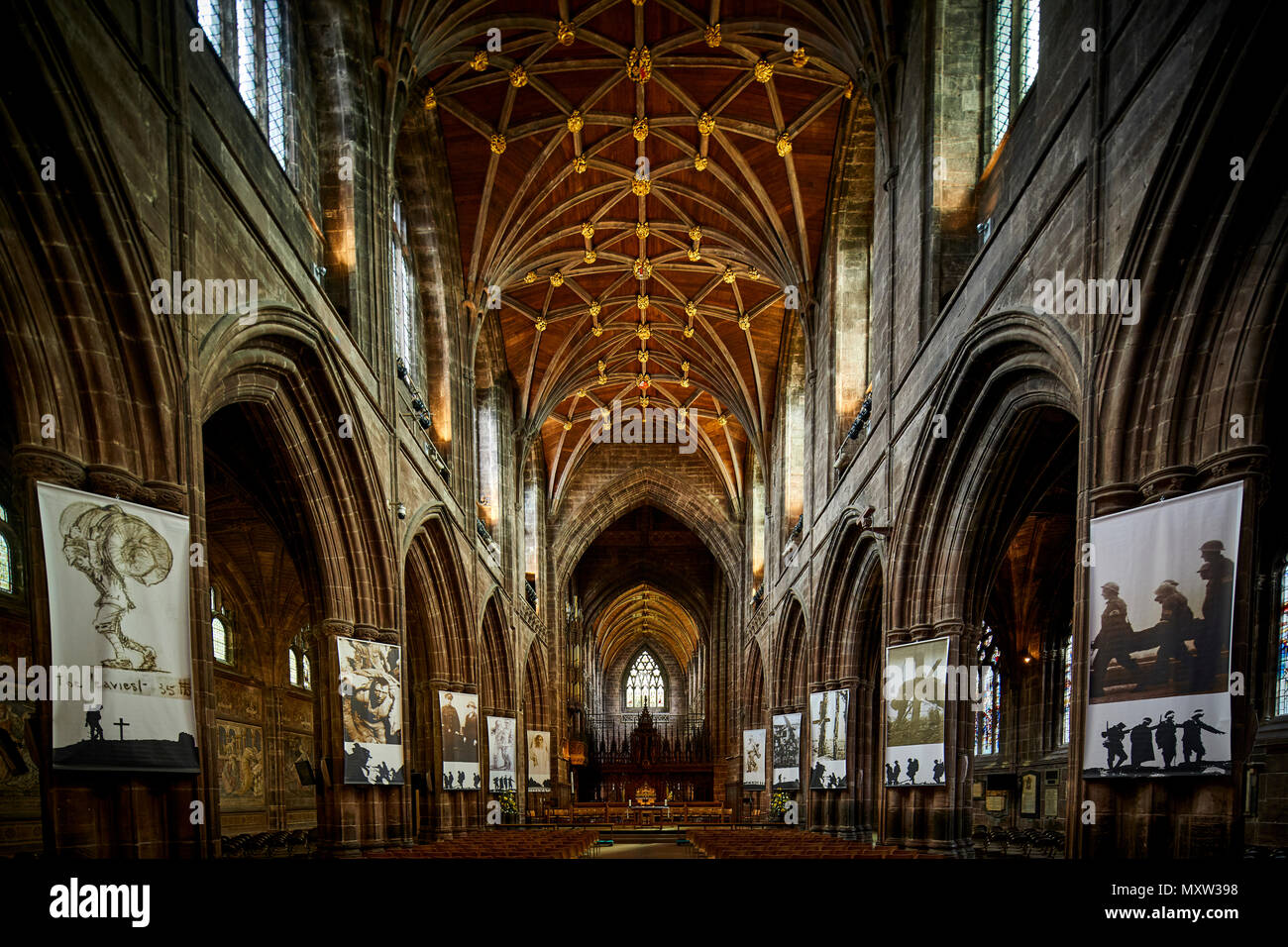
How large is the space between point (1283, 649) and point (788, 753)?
37.1 feet

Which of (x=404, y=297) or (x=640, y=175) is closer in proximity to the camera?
(x=404, y=297)

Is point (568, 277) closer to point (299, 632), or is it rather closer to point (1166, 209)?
point (299, 632)

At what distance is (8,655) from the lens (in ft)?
41.6

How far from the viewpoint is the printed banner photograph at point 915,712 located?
41.4ft

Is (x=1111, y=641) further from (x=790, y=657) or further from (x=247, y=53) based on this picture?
(x=790, y=657)

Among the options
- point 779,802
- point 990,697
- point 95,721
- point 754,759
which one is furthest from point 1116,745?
point 754,759

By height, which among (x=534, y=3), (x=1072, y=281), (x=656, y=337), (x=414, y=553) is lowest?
(x=414, y=553)

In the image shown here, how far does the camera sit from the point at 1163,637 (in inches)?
282

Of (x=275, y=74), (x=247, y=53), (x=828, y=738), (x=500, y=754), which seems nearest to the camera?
(x=247, y=53)

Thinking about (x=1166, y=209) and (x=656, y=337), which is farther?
(x=656, y=337)

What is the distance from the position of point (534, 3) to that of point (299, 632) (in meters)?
15.3
